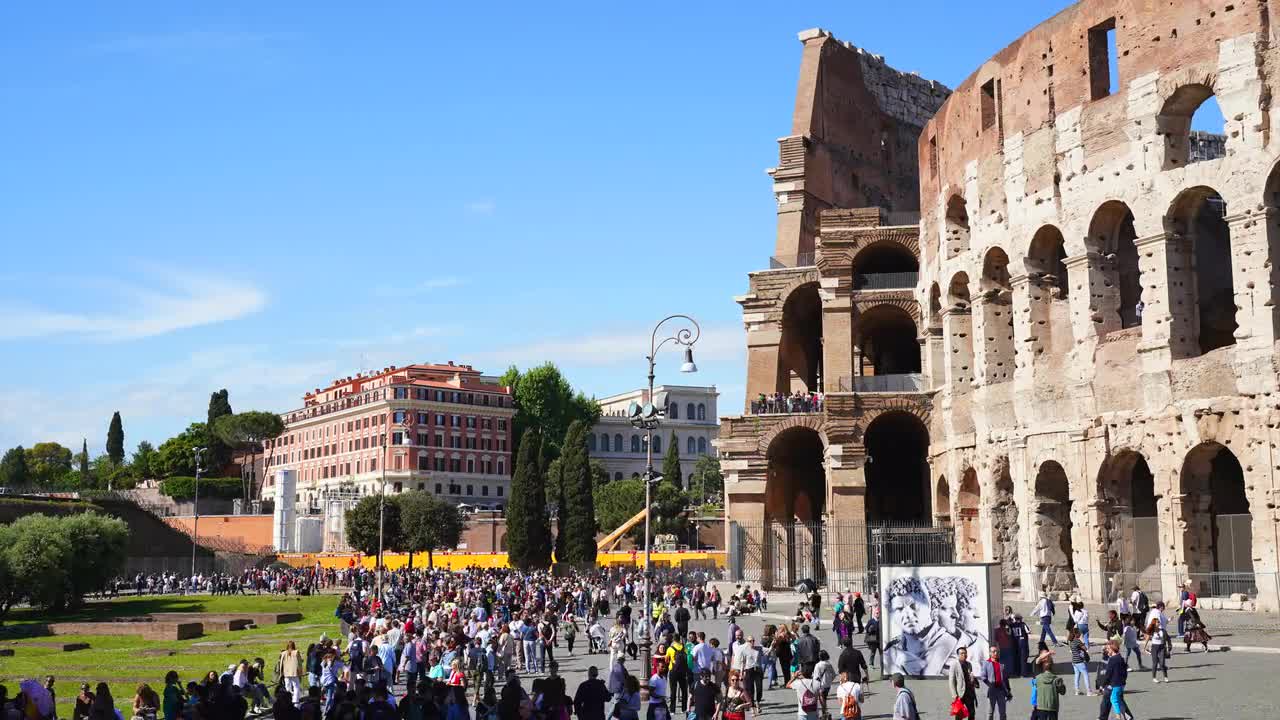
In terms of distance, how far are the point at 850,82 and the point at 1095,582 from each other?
26342 millimetres

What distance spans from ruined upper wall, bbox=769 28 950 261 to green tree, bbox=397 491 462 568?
2578cm

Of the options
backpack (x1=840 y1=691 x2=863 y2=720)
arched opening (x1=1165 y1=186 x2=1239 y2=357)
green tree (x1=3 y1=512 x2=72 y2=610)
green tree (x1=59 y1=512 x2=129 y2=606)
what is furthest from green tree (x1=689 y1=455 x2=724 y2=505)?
backpack (x1=840 y1=691 x2=863 y2=720)

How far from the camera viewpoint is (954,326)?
1446 inches

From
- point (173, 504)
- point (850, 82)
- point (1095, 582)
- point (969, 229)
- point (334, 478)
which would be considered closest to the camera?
point (1095, 582)

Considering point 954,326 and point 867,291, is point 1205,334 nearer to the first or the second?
point 954,326

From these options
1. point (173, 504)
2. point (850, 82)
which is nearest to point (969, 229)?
point (850, 82)

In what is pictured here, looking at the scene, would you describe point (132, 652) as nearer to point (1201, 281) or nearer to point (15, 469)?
point (1201, 281)

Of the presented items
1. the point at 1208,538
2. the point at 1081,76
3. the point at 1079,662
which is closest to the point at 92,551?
the point at 1081,76

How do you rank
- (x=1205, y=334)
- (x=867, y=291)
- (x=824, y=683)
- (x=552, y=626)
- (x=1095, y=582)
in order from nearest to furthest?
(x=824, y=683) < (x=552, y=626) < (x=1095, y=582) < (x=1205, y=334) < (x=867, y=291)

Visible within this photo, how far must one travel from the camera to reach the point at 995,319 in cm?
3444

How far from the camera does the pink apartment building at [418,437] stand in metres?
93.4

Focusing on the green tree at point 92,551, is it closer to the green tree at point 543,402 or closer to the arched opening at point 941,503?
the arched opening at point 941,503

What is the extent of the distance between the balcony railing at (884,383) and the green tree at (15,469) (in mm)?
81916

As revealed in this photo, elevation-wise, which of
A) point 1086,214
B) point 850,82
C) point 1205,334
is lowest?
point 1205,334
